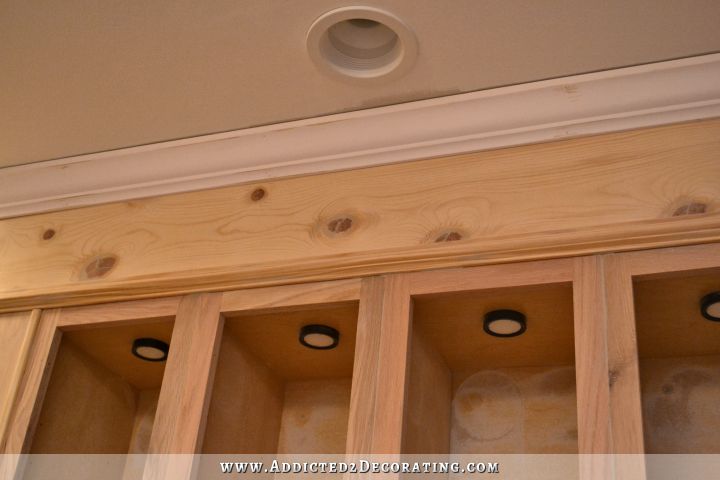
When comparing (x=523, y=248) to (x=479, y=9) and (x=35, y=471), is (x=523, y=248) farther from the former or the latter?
(x=35, y=471)

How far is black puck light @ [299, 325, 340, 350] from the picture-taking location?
5.63 ft

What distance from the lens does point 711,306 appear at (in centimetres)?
148

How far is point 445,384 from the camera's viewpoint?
1.76 m

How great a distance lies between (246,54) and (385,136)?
0.32 metres

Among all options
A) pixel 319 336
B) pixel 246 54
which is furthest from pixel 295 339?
pixel 246 54

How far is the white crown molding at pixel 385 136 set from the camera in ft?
5.27

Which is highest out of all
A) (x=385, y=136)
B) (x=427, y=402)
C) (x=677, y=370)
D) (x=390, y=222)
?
(x=385, y=136)

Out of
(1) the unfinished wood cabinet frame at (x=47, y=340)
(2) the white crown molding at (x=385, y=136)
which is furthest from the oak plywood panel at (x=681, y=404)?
(1) the unfinished wood cabinet frame at (x=47, y=340)

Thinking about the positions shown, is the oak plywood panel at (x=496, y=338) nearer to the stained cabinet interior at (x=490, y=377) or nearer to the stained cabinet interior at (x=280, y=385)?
the stained cabinet interior at (x=490, y=377)

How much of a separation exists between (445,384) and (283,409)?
1.29 ft

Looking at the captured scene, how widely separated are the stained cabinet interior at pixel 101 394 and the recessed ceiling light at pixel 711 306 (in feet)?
3.34

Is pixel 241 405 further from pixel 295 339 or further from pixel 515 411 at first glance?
pixel 515 411

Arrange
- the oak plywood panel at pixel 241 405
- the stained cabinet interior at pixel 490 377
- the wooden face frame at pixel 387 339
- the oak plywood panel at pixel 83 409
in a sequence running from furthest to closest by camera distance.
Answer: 1. the oak plywood panel at pixel 83 409
2. the oak plywood panel at pixel 241 405
3. the stained cabinet interior at pixel 490 377
4. the wooden face frame at pixel 387 339

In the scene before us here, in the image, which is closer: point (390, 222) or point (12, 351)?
point (390, 222)
